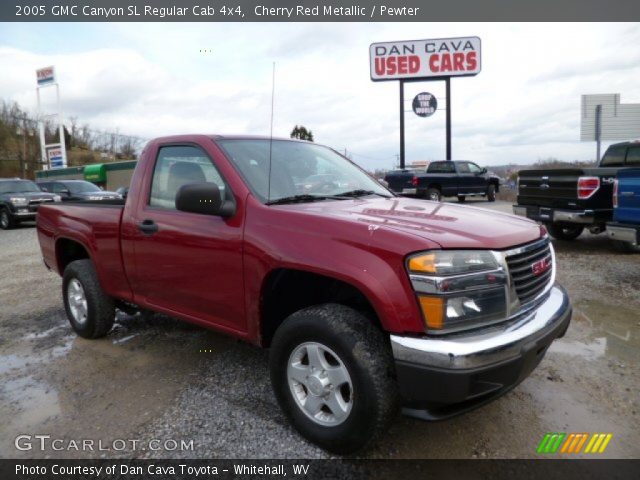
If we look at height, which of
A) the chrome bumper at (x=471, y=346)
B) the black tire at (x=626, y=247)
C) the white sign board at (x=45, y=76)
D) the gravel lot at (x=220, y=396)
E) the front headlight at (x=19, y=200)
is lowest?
the gravel lot at (x=220, y=396)

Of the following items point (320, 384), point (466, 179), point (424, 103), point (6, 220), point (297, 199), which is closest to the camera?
point (320, 384)

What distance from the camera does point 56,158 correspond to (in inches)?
1789

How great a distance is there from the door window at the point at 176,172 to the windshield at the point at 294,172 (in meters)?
0.19

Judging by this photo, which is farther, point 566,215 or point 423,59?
point 423,59

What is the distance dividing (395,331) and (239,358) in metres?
2.01

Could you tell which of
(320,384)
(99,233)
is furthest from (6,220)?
(320,384)

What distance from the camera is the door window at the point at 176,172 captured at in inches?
131

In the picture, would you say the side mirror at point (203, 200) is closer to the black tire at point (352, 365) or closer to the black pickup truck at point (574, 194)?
the black tire at point (352, 365)

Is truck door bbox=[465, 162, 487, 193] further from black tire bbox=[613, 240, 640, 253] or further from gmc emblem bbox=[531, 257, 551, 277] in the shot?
gmc emblem bbox=[531, 257, 551, 277]

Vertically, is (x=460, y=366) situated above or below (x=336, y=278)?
below

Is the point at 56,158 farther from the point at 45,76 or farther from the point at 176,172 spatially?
the point at 176,172

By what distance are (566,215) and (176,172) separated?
265 inches

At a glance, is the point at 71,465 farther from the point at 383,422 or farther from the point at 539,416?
the point at 539,416

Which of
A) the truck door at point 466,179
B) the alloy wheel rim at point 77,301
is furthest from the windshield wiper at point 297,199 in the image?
the truck door at point 466,179
